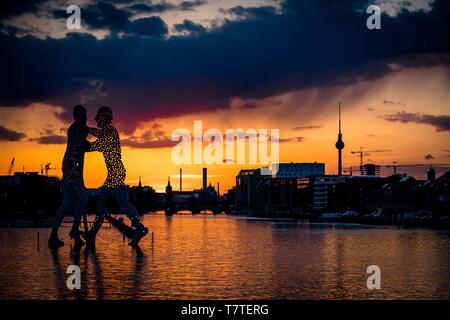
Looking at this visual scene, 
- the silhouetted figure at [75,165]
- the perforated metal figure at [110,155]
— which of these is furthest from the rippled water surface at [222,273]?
the perforated metal figure at [110,155]

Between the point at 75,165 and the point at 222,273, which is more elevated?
the point at 75,165

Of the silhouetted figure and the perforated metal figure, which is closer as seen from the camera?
the perforated metal figure

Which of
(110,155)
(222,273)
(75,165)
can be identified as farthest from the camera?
(75,165)

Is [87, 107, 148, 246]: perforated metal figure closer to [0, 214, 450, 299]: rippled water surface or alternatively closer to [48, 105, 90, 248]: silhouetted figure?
[48, 105, 90, 248]: silhouetted figure

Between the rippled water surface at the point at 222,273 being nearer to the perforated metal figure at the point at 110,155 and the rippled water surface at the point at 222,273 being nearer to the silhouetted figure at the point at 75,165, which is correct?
the silhouetted figure at the point at 75,165

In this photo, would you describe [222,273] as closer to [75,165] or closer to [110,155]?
[110,155]

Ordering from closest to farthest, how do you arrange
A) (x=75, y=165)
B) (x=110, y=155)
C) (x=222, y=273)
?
(x=222, y=273) < (x=110, y=155) < (x=75, y=165)

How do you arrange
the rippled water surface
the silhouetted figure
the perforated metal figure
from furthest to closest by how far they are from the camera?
1. the silhouetted figure
2. the perforated metal figure
3. the rippled water surface

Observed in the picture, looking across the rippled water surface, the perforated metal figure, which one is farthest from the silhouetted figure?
the rippled water surface

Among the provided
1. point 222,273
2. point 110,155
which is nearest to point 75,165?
point 110,155

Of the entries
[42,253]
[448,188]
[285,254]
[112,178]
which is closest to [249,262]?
[285,254]
